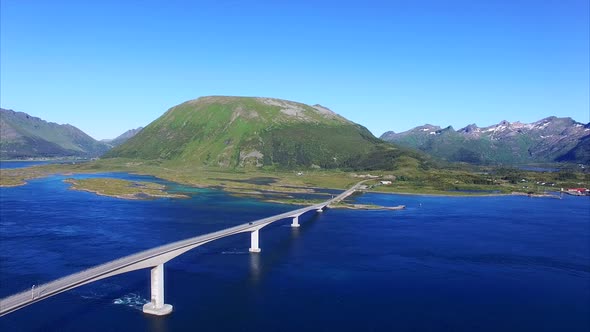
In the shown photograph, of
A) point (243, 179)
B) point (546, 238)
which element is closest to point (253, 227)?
point (546, 238)

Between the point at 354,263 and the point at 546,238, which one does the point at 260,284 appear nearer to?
the point at 354,263

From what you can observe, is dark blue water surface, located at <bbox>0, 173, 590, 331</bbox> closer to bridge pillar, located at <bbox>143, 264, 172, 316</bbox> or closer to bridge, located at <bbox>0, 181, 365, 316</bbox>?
bridge pillar, located at <bbox>143, 264, 172, 316</bbox>

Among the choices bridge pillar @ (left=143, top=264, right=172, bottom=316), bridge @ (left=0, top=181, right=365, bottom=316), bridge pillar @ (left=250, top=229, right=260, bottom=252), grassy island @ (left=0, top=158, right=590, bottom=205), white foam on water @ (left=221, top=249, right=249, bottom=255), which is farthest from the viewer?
grassy island @ (left=0, top=158, right=590, bottom=205)

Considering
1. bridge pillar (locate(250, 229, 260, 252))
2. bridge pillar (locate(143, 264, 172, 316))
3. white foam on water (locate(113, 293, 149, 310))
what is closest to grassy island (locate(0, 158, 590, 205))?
bridge pillar (locate(250, 229, 260, 252))

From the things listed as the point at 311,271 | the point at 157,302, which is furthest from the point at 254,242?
the point at 157,302

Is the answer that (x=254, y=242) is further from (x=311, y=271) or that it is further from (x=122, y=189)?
(x=122, y=189)

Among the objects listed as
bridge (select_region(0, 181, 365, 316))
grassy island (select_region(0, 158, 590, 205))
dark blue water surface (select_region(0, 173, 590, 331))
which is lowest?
dark blue water surface (select_region(0, 173, 590, 331))
